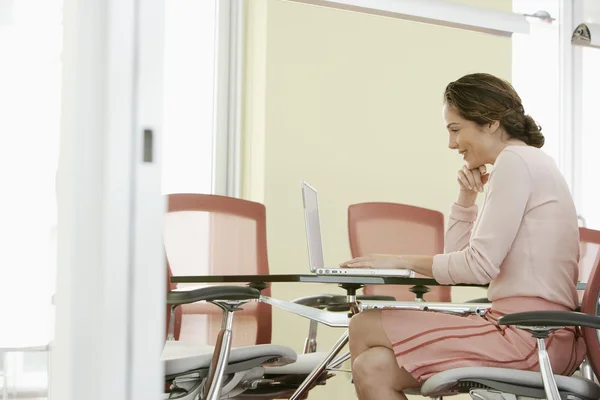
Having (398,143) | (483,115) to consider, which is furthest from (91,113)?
(398,143)

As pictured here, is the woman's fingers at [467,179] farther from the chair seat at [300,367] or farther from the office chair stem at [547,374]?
the office chair stem at [547,374]

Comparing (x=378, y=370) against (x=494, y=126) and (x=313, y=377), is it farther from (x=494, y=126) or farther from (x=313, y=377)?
(x=494, y=126)

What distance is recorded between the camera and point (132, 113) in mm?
1286

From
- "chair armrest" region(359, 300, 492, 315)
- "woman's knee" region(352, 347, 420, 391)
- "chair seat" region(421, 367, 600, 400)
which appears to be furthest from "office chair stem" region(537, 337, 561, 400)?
"chair armrest" region(359, 300, 492, 315)

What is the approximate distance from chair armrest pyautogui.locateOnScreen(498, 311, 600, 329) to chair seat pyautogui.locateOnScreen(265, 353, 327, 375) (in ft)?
2.86

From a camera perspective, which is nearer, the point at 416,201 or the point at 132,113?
the point at 132,113

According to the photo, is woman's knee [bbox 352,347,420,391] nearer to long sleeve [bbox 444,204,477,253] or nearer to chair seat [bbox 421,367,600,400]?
chair seat [bbox 421,367,600,400]

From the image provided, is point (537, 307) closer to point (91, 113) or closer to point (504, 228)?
point (504, 228)

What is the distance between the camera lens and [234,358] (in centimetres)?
222

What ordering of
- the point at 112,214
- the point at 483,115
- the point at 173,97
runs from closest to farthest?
the point at 112,214 → the point at 483,115 → the point at 173,97

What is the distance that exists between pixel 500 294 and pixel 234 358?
752 mm

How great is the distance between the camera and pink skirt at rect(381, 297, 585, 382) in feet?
7.11

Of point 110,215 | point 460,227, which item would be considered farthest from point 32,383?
point 460,227

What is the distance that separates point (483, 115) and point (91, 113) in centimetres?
150
